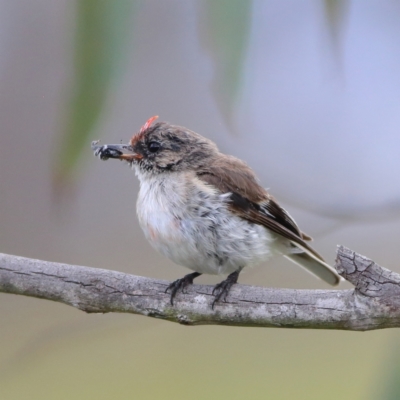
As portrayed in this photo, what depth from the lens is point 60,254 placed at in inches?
163

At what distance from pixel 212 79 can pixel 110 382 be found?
2770 millimetres

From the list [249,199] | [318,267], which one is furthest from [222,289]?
[318,267]

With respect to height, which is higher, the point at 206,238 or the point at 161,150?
the point at 161,150

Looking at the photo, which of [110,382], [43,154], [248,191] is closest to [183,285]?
[248,191]

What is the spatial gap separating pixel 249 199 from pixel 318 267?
517 mm

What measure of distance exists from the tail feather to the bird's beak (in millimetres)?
831

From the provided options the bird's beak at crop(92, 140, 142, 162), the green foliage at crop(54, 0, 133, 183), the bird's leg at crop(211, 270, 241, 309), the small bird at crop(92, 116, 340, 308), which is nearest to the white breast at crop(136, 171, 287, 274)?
the small bird at crop(92, 116, 340, 308)

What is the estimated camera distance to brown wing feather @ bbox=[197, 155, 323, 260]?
246 cm

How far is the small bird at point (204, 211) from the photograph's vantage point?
2.32 m

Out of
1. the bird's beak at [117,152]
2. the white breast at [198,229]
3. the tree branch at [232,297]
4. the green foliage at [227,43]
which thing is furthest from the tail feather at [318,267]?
the green foliage at [227,43]

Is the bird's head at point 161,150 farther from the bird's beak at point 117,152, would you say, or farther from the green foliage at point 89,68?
the green foliage at point 89,68

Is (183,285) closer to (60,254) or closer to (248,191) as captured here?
(248,191)

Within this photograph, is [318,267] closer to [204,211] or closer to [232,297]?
[204,211]

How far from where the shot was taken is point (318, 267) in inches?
108
